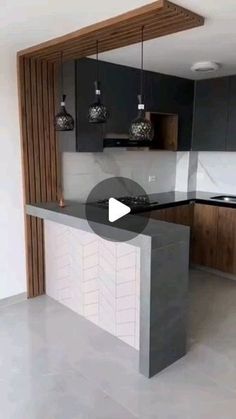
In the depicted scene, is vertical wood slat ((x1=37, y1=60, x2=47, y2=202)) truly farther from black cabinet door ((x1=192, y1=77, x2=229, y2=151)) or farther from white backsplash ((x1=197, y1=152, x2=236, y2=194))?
white backsplash ((x1=197, y1=152, x2=236, y2=194))

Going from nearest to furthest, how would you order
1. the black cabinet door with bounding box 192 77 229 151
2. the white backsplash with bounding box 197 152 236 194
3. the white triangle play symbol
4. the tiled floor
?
the tiled floor → the white triangle play symbol → the black cabinet door with bounding box 192 77 229 151 → the white backsplash with bounding box 197 152 236 194

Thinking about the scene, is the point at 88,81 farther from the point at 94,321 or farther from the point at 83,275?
the point at 94,321

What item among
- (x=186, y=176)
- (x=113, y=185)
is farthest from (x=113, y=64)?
(x=186, y=176)

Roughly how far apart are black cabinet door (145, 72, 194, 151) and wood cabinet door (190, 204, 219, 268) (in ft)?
2.92

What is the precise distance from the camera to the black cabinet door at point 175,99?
13.0ft

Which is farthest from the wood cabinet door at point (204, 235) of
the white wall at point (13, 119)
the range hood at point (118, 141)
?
the white wall at point (13, 119)

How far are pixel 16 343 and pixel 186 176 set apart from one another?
317 centimetres

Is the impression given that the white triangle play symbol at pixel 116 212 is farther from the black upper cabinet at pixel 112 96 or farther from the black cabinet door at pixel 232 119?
the black cabinet door at pixel 232 119

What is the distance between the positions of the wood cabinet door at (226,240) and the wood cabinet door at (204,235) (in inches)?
2.2

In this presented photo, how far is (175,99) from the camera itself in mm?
4266

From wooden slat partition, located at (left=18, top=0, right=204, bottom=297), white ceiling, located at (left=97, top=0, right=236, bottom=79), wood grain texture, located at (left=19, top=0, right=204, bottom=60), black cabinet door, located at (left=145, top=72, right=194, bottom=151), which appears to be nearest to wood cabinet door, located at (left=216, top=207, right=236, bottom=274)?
black cabinet door, located at (left=145, top=72, right=194, bottom=151)

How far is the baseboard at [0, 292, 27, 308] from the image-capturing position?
335 centimetres
